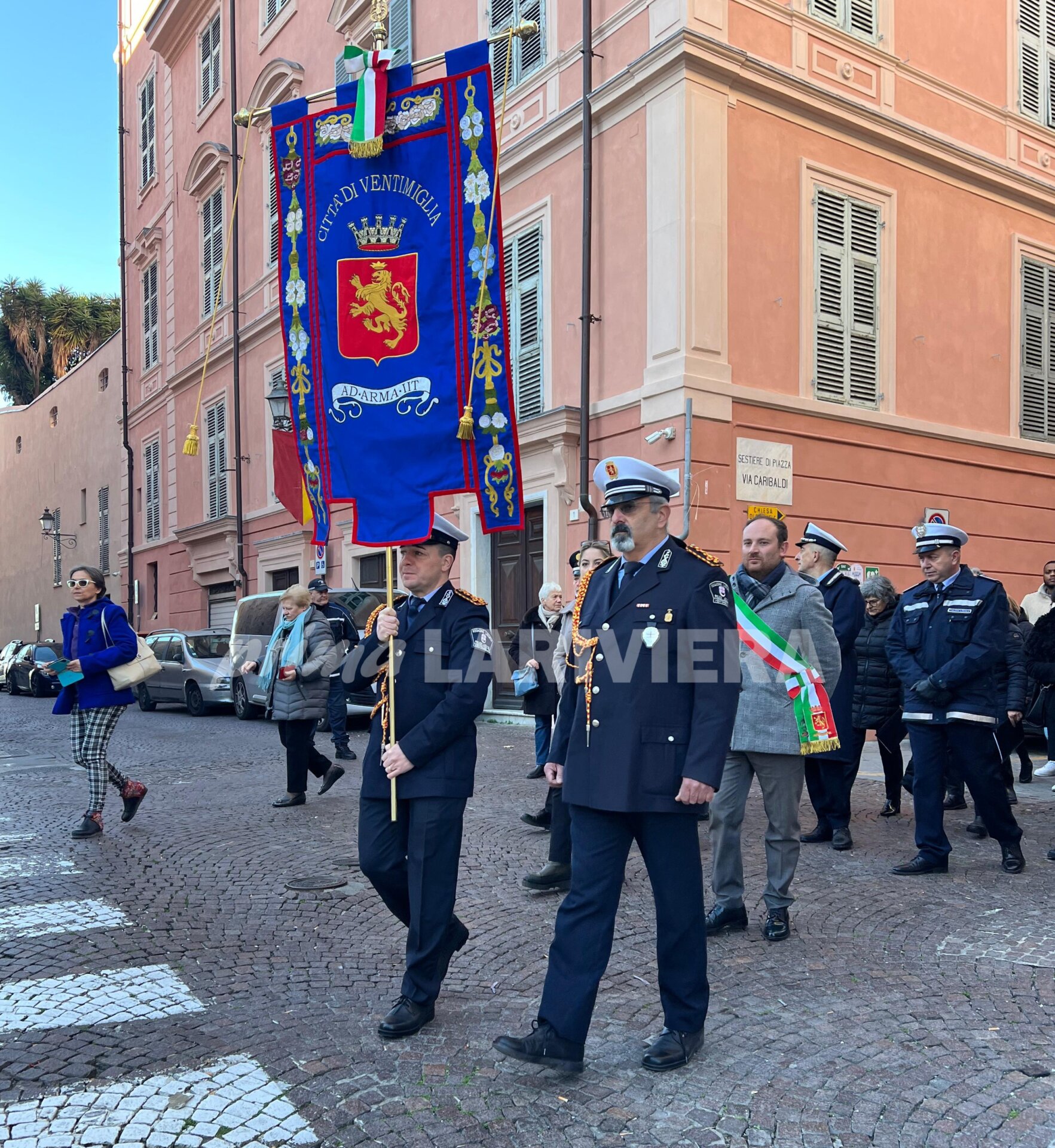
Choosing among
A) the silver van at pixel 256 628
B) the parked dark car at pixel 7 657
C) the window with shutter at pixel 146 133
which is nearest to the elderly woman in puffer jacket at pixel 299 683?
the silver van at pixel 256 628

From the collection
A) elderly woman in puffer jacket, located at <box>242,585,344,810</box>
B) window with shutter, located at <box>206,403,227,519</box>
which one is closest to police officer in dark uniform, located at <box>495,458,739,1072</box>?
elderly woman in puffer jacket, located at <box>242,585,344,810</box>

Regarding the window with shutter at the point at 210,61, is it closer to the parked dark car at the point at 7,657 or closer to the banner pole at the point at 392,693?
the parked dark car at the point at 7,657

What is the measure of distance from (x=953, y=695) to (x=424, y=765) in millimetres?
3332

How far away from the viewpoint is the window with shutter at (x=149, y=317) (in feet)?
102

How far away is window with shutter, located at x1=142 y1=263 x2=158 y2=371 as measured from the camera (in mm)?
31156

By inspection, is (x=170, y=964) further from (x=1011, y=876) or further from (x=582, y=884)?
(x=1011, y=876)

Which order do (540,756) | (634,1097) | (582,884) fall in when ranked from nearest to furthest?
(634,1097) → (582,884) → (540,756)

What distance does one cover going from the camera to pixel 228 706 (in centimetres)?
1897

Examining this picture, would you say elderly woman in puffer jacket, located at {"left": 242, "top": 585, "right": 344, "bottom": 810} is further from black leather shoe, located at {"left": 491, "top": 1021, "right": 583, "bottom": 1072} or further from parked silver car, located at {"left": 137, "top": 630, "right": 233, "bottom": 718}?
parked silver car, located at {"left": 137, "top": 630, "right": 233, "bottom": 718}

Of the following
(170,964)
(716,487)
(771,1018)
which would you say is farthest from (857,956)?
(716,487)

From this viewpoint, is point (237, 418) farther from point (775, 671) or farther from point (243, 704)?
point (775, 671)

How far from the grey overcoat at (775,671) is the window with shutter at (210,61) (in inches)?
A: 991

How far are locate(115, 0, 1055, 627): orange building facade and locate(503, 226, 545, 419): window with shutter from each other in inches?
2.1

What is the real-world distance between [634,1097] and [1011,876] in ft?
11.7
